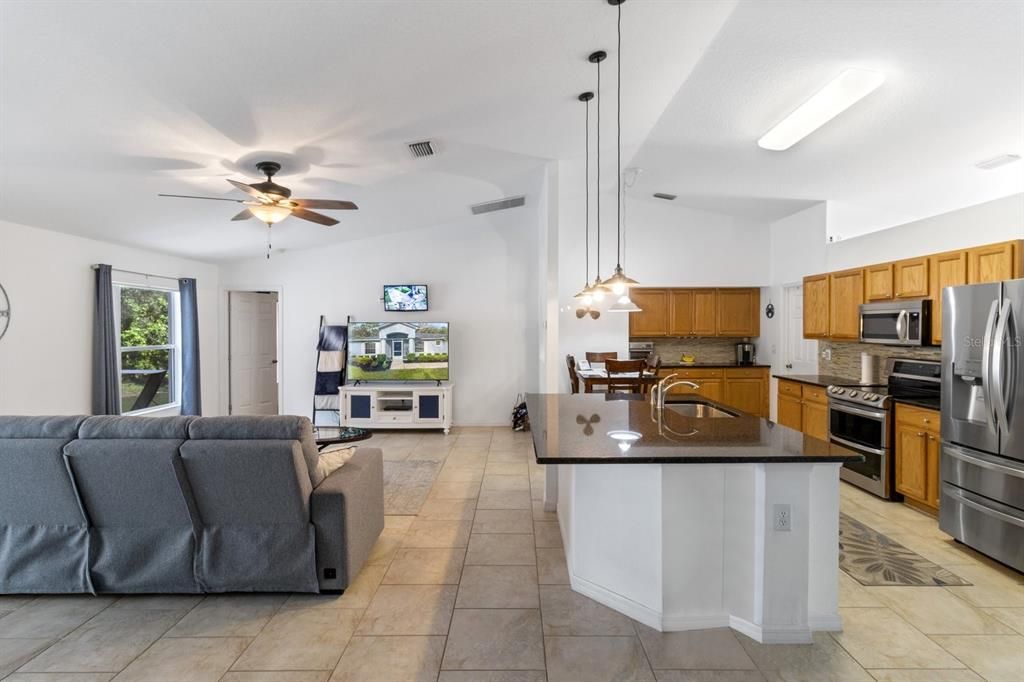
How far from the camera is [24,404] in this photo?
4.15 metres

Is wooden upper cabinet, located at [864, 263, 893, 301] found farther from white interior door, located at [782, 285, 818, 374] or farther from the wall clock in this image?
the wall clock

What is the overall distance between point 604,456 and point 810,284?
4.56m

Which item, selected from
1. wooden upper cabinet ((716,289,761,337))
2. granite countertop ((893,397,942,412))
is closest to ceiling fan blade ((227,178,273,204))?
granite countertop ((893,397,942,412))

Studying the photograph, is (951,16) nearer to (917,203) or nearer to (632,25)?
(632,25)

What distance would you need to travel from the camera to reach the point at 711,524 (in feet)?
7.41

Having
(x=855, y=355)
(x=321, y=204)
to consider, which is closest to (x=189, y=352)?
(x=321, y=204)

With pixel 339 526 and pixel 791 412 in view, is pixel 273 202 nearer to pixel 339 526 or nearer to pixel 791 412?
pixel 339 526

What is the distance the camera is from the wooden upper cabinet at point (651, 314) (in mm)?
6508

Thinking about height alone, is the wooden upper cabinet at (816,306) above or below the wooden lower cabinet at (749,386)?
above

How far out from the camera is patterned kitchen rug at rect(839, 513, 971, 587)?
8.77 ft

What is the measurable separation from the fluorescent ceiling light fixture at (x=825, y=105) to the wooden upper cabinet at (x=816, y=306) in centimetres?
199

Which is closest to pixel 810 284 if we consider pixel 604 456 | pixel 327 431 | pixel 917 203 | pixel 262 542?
pixel 917 203

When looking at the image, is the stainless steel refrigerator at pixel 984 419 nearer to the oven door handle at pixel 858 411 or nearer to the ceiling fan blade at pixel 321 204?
the oven door handle at pixel 858 411

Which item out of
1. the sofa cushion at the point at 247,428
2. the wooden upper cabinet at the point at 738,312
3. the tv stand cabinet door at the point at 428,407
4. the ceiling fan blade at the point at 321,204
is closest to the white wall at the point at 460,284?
the tv stand cabinet door at the point at 428,407
